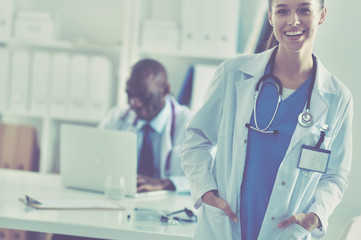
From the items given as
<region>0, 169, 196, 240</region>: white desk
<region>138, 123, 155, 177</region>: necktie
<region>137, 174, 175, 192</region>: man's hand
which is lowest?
<region>0, 169, 196, 240</region>: white desk

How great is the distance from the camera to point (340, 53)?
75.5 inches

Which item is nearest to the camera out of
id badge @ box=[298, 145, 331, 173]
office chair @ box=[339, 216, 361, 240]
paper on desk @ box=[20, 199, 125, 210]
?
office chair @ box=[339, 216, 361, 240]

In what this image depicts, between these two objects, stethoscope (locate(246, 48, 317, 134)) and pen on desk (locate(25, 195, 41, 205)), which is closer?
stethoscope (locate(246, 48, 317, 134))

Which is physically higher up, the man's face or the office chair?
the man's face

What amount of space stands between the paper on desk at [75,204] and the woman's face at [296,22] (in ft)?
3.23

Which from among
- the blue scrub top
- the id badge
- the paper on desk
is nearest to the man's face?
the paper on desk

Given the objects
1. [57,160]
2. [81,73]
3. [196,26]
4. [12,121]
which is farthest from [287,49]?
[12,121]

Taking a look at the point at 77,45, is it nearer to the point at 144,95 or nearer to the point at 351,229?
the point at 144,95

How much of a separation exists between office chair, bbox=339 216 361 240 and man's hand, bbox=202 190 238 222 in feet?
0.95

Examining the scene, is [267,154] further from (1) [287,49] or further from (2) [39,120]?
(2) [39,120]

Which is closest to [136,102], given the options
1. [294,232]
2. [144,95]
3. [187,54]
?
[144,95]

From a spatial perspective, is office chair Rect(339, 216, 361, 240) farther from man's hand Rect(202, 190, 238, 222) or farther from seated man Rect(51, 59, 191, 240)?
seated man Rect(51, 59, 191, 240)

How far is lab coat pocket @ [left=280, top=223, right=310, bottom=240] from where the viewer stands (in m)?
1.53

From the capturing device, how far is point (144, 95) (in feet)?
9.61
